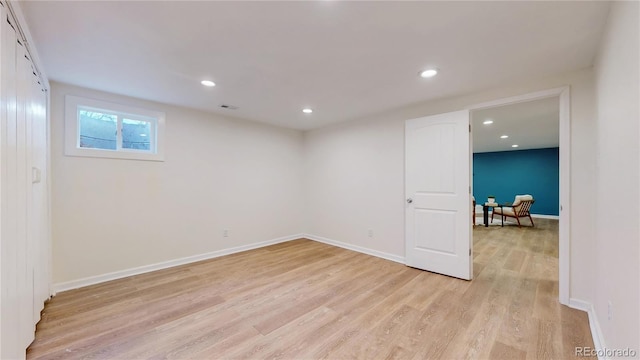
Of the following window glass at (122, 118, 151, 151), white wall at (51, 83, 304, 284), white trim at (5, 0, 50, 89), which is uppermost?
white trim at (5, 0, 50, 89)

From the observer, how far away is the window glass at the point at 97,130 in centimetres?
291

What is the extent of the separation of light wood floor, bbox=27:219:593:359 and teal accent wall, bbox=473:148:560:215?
6056mm

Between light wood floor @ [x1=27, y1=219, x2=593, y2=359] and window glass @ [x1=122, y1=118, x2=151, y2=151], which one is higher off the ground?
window glass @ [x1=122, y1=118, x2=151, y2=151]

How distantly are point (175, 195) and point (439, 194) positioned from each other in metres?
3.61

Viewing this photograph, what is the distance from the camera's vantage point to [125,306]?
237 cm

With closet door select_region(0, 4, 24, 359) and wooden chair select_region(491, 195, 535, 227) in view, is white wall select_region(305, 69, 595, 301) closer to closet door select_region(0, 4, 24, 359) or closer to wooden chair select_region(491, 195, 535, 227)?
closet door select_region(0, 4, 24, 359)

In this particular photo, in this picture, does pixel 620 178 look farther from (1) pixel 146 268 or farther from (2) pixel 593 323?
(1) pixel 146 268

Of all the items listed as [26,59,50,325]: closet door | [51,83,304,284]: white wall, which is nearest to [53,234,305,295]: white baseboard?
[51,83,304,284]: white wall

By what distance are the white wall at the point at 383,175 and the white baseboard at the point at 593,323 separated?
0.05 meters

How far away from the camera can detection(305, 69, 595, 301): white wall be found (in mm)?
2318

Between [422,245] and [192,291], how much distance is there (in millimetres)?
2877

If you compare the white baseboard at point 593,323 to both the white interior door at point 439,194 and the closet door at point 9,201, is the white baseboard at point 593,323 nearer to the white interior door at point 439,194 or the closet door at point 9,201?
the white interior door at point 439,194

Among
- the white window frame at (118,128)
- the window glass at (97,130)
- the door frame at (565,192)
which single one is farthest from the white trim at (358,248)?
the window glass at (97,130)

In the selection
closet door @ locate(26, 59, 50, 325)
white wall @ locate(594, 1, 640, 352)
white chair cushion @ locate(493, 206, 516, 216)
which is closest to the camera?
white wall @ locate(594, 1, 640, 352)
